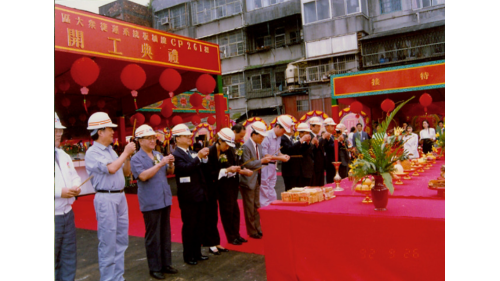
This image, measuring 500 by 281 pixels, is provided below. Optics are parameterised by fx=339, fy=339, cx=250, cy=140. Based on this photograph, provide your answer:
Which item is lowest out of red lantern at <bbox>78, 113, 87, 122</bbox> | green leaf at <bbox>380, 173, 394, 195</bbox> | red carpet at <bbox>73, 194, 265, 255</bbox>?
red carpet at <bbox>73, 194, 265, 255</bbox>

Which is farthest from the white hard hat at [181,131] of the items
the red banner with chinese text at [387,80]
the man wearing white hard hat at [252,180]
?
the red banner with chinese text at [387,80]

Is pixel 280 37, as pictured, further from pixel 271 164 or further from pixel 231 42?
pixel 271 164

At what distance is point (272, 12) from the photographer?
16.3 meters

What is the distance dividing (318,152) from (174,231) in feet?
7.61

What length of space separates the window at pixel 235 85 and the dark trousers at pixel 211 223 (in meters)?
14.8

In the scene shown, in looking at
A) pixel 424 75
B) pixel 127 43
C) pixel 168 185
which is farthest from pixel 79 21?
pixel 424 75

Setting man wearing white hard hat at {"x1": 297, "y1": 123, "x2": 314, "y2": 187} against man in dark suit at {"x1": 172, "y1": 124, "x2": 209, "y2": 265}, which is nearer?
man in dark suit at {"x1": 172, "y1": 124, "x2": 209, "y2": 265}

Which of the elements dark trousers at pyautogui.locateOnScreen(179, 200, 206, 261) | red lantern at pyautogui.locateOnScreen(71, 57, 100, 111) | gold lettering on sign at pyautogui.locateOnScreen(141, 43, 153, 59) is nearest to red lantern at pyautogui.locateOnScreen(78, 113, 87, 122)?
gold lettering on sign at pyautogui.locateOnScreen(141, 43, 153, 59)

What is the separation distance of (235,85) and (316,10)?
5.91 m

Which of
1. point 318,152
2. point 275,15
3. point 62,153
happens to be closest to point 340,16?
point 275,15

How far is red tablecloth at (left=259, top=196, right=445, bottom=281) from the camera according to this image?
1895 mm

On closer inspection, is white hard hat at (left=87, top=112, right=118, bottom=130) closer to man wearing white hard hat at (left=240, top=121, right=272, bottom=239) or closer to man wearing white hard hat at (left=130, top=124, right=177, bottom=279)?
man wearing white hard hat at (left=130, top=124, right=177, bottom=279)

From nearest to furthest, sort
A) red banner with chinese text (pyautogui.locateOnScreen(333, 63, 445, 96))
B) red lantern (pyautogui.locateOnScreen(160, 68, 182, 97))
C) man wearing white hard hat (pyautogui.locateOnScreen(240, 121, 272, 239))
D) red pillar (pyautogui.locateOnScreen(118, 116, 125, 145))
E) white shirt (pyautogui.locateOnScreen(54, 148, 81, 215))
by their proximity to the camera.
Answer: white shirt (pyautogui.locateOnScreen(54, 148, 81, 215))
man wearing white hard hat (pyautogui.locateOnScreen(240, 121, 272, 239))
red lantern (pyautogui.locateOnScreen(160, 68, 182, 97))
red banner with chinese text (pyautogui.locateOnScreen(333, 63, 445, 96))
red pillar (pyautogui.locateOnScreen(118, 116, 125, 145))

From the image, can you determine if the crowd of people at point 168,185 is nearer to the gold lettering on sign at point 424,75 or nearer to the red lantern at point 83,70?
the red lantern at point 83,70
